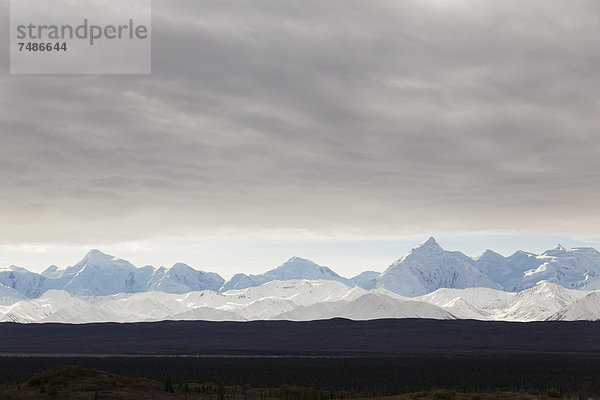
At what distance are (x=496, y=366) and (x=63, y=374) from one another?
102m

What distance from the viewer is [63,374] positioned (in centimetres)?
9169

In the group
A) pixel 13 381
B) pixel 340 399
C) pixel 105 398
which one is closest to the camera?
pixel 105 398

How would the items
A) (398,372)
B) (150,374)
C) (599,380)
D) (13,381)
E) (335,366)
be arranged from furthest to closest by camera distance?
(335,366), (398,372), (150,374), (599,380), (13,381)

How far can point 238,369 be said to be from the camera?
501ft

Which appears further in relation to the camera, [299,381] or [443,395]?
[299,381]

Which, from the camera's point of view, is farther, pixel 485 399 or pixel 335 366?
pixel 335 366

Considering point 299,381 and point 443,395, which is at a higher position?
point 443,395

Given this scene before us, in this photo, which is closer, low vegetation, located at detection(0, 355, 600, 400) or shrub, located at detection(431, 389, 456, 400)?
shrub, located at detection(431, 389, 456, 400)

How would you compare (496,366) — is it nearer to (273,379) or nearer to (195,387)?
(273,379)

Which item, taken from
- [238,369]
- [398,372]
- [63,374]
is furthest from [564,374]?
[63,374]

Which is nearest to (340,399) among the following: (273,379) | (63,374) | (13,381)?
(63,374)

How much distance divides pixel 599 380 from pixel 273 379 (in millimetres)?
51319

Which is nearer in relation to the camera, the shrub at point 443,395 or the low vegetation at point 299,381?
the shrub at point 443,395

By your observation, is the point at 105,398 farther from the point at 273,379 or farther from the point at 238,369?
the point at 238,369
